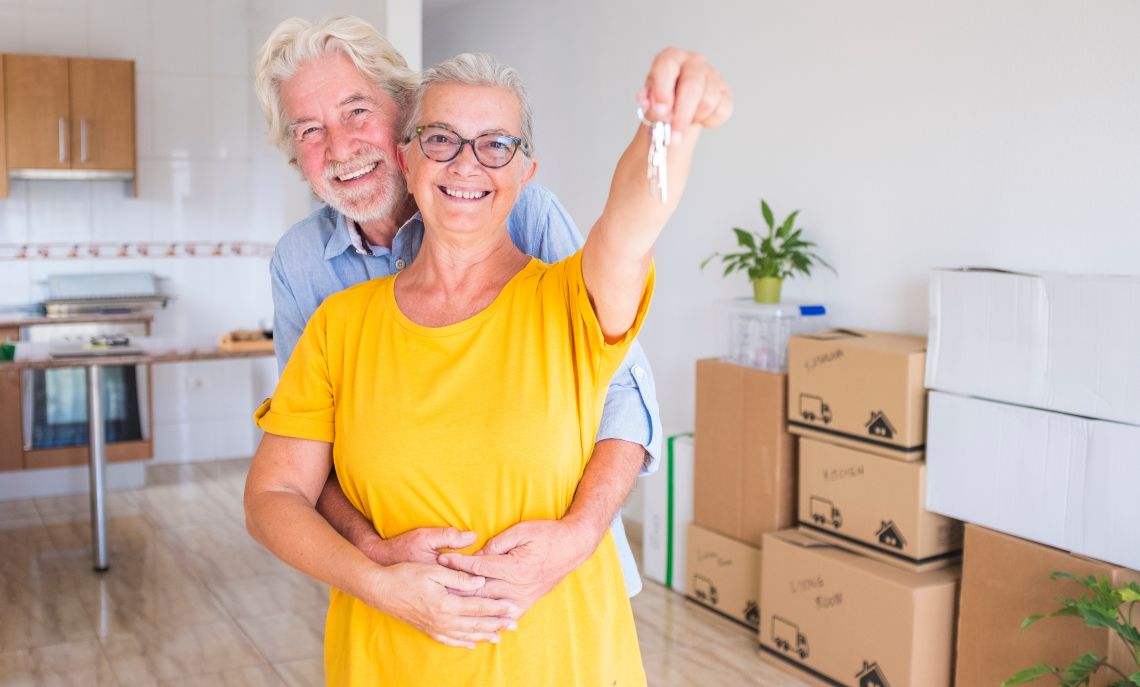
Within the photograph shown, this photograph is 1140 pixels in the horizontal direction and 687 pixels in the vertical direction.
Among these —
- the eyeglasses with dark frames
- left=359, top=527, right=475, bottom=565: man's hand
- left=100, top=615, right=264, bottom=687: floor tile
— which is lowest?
left=100, top=615, right=264, bottom=687: floor tile

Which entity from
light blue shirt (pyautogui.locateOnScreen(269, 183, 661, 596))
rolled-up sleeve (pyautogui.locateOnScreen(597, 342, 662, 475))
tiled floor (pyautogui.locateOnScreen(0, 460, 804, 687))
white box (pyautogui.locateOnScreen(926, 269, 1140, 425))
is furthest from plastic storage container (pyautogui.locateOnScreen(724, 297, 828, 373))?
rolled-up sleeve (pyautogui.locateOnScreen(597, 342, 662, 475))

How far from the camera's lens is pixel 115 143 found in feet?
19.2

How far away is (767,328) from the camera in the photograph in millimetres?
3684

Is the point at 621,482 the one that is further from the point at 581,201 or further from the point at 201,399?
the point at 201,399

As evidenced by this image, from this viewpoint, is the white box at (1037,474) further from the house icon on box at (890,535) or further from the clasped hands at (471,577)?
the clasped hands at (471,577)

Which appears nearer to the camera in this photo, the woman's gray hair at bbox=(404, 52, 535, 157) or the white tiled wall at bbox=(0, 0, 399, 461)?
the woman's gray hair at bbox=(404, 52, 535, 157)

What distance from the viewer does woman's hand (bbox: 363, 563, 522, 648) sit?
1.24 m

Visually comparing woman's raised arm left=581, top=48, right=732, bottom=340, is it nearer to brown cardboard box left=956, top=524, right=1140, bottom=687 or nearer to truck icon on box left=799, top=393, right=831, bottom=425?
brown cardboard box left=956, top=524, right=1140, bottom=687

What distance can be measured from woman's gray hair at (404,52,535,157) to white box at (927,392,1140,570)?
6.07 feet

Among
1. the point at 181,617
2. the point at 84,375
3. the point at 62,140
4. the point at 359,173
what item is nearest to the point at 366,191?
the point at 359,173

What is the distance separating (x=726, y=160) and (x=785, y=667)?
193cm

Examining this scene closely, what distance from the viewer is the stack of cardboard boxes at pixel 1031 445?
2.54 meters

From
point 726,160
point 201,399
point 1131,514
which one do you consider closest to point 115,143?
point 201,399

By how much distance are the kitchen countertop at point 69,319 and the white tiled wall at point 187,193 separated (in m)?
0.32
